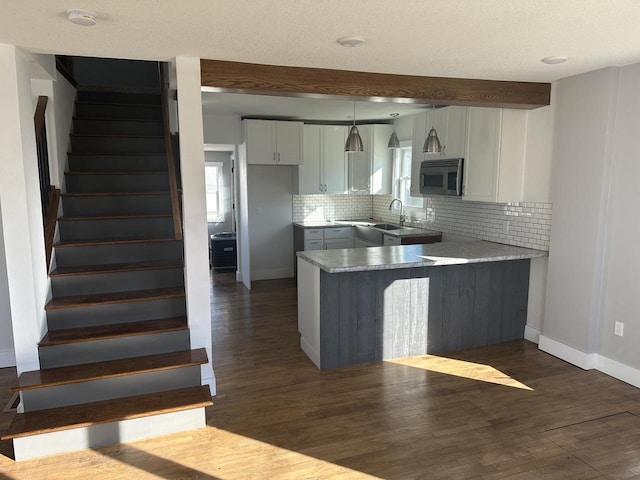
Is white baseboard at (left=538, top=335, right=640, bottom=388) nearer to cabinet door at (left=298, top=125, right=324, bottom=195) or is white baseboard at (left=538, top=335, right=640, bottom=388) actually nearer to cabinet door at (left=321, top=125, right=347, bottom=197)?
cabinet door at (left=321, top=125, right=347, bottom=197)

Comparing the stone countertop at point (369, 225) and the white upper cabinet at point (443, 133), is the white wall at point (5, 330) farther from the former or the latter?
the white upper cabinet at point (443, 133)

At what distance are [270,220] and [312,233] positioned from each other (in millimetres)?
759

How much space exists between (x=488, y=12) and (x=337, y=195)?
512 cm

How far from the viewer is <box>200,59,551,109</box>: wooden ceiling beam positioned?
10.4ft

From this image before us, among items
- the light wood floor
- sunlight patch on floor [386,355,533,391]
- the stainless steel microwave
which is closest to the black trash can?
the stainless steel microwave

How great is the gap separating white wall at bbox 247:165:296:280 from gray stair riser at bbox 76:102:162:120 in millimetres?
1688

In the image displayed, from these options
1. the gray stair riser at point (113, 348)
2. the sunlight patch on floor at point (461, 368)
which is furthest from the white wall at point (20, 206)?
the sunlight patch on floor at point (461, 368)

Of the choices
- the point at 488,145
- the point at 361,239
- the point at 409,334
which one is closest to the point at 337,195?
the point at 361,239

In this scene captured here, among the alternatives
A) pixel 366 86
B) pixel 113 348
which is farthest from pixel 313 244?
pixel 113 348

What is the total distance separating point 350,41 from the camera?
2.66 metres

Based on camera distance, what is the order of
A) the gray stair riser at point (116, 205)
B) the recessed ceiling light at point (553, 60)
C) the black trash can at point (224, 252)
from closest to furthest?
the recessed ceiling light at point (553, 60)
the gray stair riser at point (116, 205)
the black trash can at point (224, 252)

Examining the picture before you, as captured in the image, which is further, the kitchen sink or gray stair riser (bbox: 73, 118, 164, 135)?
the kitchen sink

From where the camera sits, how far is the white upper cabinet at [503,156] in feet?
14.1

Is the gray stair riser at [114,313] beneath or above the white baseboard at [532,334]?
above
